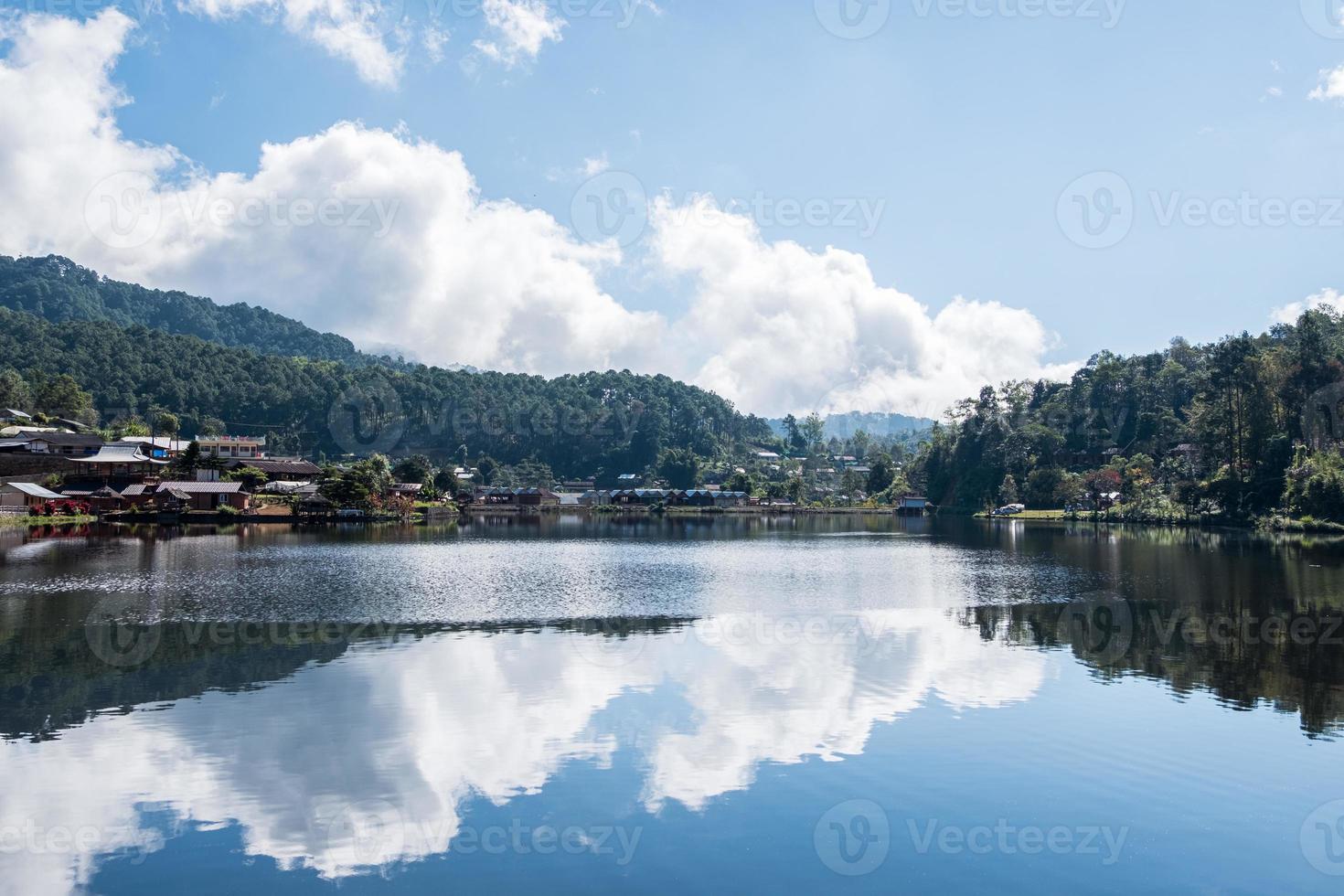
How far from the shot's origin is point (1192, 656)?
64.3 feet

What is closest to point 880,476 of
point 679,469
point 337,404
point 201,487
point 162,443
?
point 679,469

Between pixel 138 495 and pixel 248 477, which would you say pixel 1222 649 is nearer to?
pixel 138 495

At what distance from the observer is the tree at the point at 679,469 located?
15075cm

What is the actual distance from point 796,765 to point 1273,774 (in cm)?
636

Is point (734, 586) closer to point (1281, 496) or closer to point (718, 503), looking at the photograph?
point (1281, 496)

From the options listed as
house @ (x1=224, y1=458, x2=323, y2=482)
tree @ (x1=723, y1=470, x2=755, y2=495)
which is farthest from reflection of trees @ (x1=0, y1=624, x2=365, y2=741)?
tree @ (x1=723, y1=470, x2=755, y2=495)

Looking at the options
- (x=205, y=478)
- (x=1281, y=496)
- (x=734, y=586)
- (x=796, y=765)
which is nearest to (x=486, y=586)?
(x=734, y=586)

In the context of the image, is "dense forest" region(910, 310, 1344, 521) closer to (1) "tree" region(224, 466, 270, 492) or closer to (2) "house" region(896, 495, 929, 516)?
(2) "house" region(896, 495, 929, 516)

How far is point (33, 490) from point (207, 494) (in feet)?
36.8

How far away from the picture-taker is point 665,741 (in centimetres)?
1350

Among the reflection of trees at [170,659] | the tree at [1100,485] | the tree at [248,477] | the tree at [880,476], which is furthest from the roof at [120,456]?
the tree at [880,476]

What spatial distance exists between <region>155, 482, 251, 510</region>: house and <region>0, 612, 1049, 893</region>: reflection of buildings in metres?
57.9

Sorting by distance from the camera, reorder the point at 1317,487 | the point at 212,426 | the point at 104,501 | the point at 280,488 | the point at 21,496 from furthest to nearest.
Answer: the point at 212,426, the point at 280,488, the point at 104,501, the point at 21,496, the point at 1317,487

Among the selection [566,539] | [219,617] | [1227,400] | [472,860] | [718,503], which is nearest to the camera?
[472,860]
